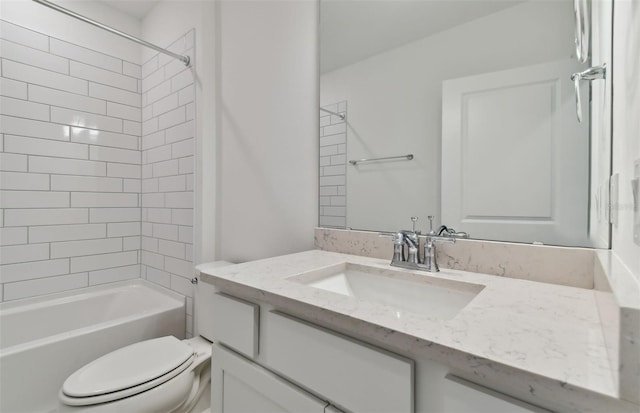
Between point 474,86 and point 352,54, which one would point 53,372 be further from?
point 474,86

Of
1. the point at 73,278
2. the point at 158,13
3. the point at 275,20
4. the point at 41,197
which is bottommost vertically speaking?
the point at 73,278

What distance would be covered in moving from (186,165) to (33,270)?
3.68 feet

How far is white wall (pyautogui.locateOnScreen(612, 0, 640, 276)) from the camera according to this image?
0.48 metres

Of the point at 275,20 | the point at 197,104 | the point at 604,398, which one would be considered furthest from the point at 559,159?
the point at 197,104

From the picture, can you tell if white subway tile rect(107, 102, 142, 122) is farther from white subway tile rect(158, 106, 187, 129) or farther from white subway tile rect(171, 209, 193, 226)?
white subway tile rect(171, 209, 193, 226)

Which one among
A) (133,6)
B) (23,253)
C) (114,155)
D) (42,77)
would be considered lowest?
(23,253)

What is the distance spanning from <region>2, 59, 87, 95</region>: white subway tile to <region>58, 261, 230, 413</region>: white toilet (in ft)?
5.47

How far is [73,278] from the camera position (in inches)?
74.4

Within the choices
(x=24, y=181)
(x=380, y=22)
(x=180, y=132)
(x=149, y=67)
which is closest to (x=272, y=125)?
(x=380, y=22)

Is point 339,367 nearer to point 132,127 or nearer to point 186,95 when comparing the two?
point 186,95

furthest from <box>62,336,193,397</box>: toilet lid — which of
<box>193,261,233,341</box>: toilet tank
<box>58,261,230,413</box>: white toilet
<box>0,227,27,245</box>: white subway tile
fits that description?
<box>0,227,27,245</box>: white subway tile

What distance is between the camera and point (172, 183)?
1.90 meters

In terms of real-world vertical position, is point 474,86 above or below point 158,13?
below

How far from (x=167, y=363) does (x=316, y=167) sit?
1039mm
